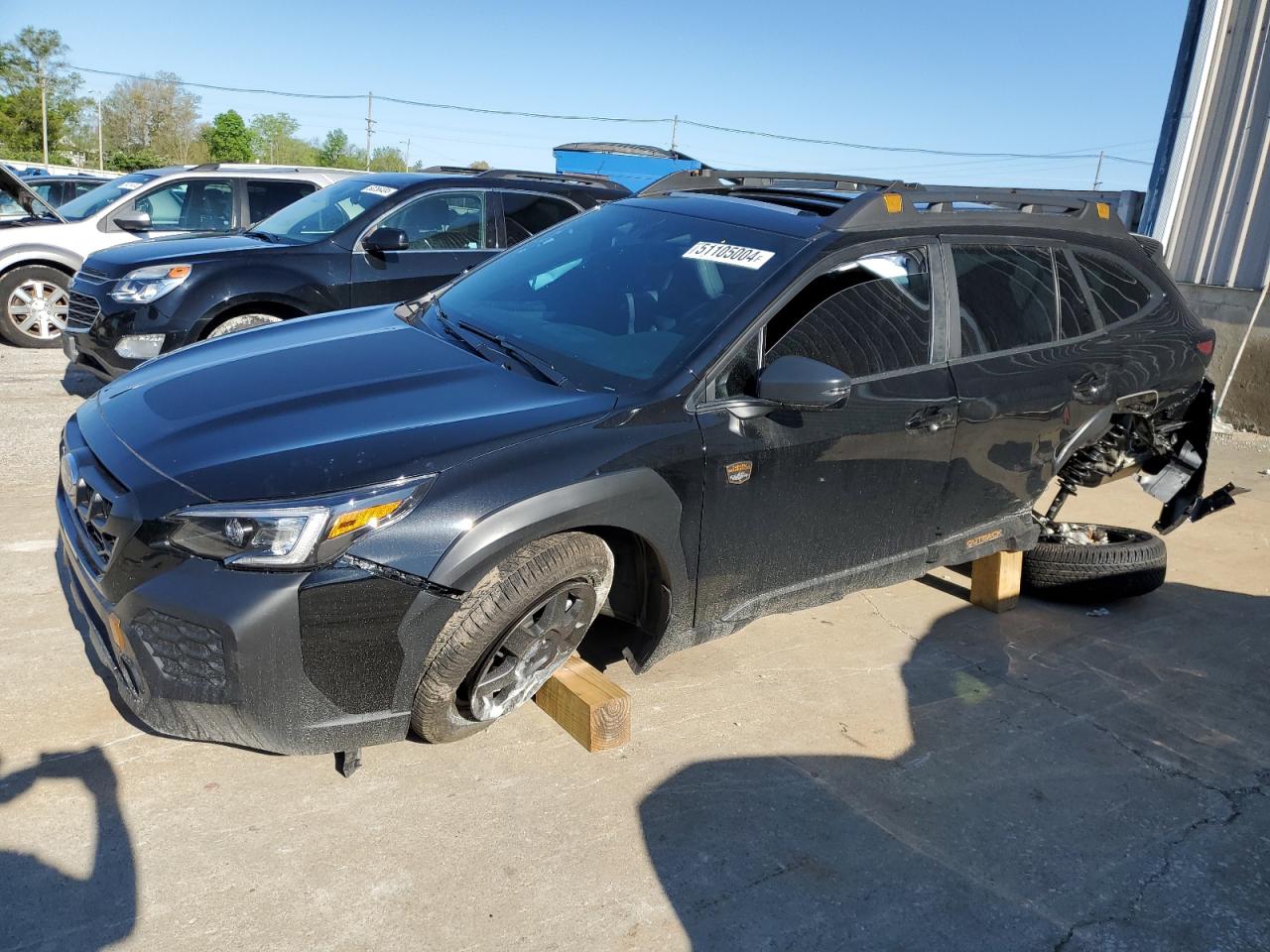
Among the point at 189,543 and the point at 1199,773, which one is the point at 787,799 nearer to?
the point at 1199,773

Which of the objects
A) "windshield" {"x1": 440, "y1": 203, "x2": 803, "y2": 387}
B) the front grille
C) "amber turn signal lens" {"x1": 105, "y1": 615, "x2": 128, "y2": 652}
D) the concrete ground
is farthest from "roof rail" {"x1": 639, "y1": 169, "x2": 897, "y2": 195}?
the front grille

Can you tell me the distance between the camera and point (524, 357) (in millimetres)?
3377

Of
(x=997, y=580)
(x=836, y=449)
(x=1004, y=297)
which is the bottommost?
(x=997, y=580)

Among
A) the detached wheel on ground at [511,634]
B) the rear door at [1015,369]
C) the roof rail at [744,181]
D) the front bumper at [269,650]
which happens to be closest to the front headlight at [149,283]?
the roof rail at [744,181]

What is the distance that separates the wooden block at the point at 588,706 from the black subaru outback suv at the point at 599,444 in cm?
16

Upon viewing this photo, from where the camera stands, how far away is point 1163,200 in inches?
376

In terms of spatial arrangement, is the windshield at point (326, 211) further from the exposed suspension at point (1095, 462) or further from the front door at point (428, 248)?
the exposed suspension at point (1095, 462)

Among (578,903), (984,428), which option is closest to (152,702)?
(578,903)

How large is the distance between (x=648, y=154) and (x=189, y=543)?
2079 centimetres

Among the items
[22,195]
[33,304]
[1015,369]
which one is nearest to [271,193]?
[22,195]

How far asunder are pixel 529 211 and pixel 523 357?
4.62 metres

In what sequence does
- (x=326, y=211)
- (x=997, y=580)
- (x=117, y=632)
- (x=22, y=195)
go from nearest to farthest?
(x=117, y=632)
(x=997, y=580)
(x=326, y=211)
(x=22, y=195)

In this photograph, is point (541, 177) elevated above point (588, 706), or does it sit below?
above

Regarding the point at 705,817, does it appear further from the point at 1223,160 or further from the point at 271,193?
the point at 1223,160
